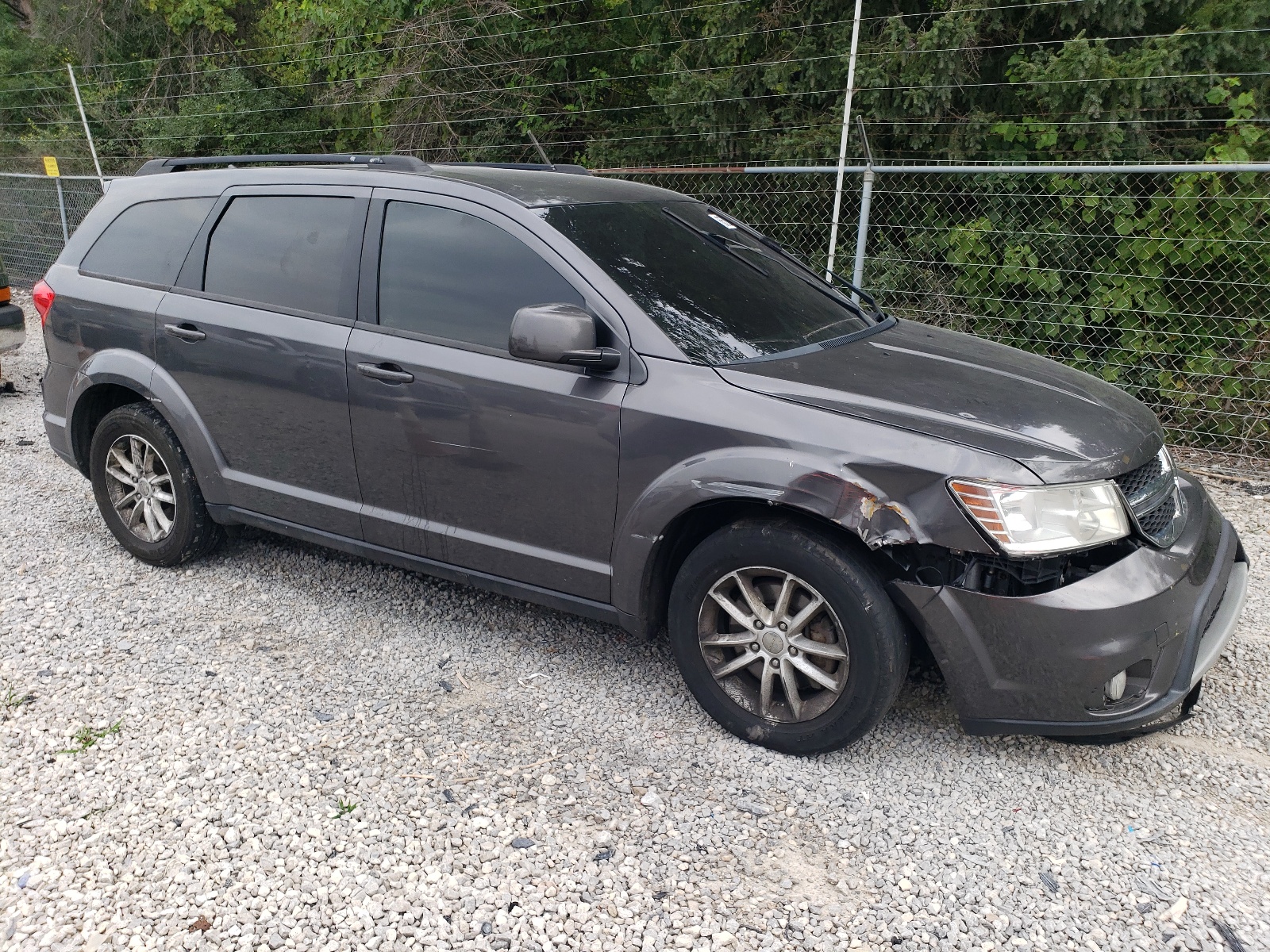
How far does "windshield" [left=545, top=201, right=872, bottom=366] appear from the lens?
3.43m

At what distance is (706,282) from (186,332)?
2.27m

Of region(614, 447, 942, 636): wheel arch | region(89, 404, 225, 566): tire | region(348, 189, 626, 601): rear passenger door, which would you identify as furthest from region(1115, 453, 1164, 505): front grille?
region(89, 404, 225, 566): tire

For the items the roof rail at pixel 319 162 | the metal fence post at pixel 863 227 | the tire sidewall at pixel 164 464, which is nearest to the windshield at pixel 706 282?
the roof rail at pixel 319 162

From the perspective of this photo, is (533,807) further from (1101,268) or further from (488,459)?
(1101,268)

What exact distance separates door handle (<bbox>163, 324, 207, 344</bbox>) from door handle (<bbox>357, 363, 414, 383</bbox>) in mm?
936

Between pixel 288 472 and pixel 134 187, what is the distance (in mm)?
1719

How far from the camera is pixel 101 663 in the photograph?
3.83 metres

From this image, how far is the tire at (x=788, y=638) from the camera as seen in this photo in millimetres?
2973

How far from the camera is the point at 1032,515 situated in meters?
2.80

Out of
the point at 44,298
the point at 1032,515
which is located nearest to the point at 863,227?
the point at 1032,515

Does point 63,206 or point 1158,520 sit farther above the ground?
point 1158,520

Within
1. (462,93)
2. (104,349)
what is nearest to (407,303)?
(104,349)

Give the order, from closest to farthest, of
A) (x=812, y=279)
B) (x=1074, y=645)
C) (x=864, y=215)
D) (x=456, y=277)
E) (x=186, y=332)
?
1. (x=1074, y=645)
2. (x=456, y=277)
3. (x=186, y=332)
4. (x=812, y=279)
5. (x=864, y=215)

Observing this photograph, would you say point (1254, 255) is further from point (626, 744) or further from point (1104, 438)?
point (626, 744)
